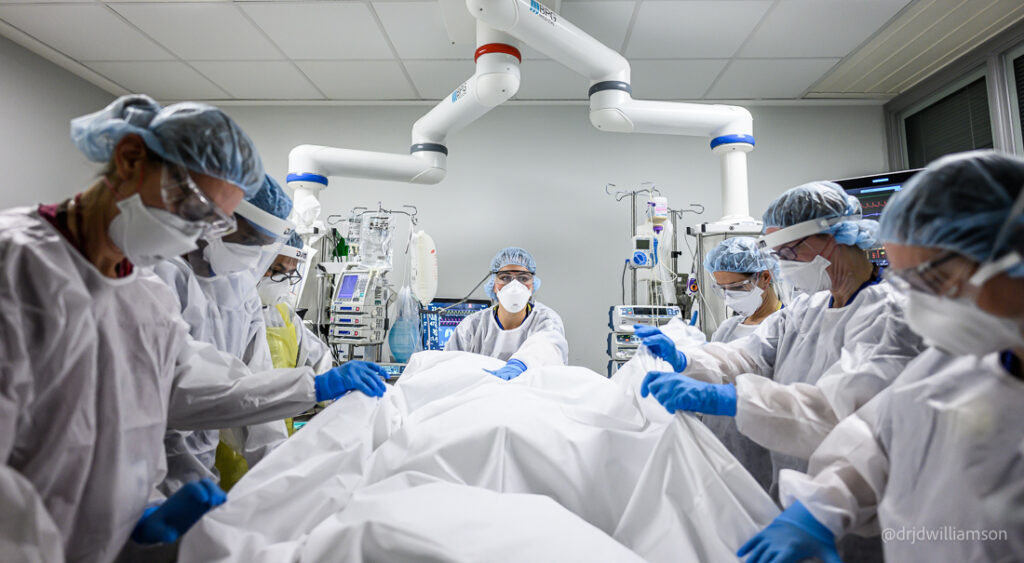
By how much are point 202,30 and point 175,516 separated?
2.92 metres

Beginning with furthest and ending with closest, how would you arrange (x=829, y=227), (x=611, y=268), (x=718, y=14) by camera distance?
(x=611, y=268)
(x=718, y=14)
(x=829, y=227)

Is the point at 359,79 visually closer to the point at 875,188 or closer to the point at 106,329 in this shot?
the point at 106,329

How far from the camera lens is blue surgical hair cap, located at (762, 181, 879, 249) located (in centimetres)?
124

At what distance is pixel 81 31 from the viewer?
279 centimetres

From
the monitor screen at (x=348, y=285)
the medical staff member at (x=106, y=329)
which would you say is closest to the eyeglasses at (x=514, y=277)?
the monitor screen at (x=348, y=285)

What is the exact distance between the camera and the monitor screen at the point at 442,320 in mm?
3150

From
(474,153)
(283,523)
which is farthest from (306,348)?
(474,153)

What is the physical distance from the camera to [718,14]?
8.46 ft

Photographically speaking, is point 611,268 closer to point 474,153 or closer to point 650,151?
point 650,151

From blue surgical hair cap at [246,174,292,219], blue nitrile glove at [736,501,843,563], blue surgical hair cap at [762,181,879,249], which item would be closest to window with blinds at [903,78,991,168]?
blue surgical hair cap at [762,181,879,249]

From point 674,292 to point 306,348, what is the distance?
2.03 m

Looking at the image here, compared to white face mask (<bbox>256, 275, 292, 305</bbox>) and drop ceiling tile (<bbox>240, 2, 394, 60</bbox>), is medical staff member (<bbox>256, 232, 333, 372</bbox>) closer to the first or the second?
white face mask (<bbox>256, 275, 292, 305</bbox>)

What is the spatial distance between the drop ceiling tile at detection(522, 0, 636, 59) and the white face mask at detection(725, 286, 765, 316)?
161 centimetres

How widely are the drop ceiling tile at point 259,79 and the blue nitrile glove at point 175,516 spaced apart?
3038 millimetres
